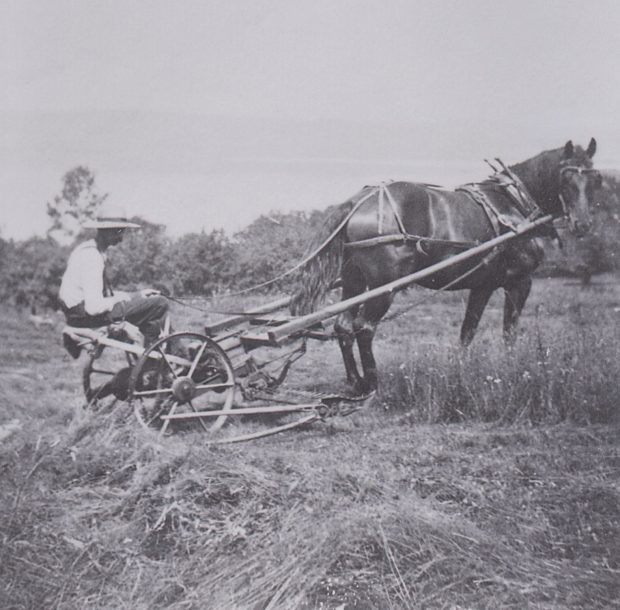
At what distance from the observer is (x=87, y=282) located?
4.50 meters

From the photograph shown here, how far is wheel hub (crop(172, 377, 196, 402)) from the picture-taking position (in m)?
4.30

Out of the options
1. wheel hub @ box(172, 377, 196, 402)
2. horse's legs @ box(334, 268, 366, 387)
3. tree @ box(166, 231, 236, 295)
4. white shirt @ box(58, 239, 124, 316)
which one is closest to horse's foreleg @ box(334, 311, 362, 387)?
horse's legs @ box(334, 268, 366, 387)

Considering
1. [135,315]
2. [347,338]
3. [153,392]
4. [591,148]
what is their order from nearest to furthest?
[153,392]
[135,315]
[347,338]
[591,148]

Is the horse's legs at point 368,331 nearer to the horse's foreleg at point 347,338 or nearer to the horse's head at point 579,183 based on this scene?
the horse's foreleg at point 347,338

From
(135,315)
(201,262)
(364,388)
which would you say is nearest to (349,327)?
(364,388)

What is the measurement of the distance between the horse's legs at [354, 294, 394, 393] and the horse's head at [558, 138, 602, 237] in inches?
72.8

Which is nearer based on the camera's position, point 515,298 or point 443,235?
point 443,235

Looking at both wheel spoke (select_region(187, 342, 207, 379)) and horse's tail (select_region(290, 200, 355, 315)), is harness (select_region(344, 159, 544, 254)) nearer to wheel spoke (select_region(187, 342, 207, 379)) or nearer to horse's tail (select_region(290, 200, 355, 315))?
horse's tail (select_region(290, 200, 355, 315))

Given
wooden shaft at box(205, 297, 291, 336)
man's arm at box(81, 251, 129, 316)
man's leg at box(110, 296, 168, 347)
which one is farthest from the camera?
wooden shaft at box(205, 297, 291, 336)

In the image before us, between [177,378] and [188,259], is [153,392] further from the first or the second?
[188,259]

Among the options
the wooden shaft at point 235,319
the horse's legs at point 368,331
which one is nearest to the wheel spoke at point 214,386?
the wooden shaft at point 235,319

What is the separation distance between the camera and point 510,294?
6.00m

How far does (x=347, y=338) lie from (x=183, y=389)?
1592 mm

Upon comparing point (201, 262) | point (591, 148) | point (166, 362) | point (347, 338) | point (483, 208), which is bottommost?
point (347, 338)
